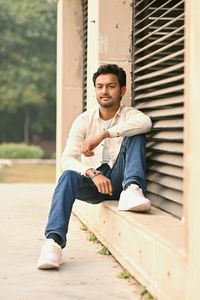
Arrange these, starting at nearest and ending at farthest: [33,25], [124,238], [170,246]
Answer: [170,246], [124,238], [33,25]

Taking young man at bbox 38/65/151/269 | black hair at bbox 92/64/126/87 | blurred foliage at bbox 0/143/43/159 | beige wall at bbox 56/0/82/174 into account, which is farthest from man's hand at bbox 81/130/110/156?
blurred foliage at bbox 0/143/43/159

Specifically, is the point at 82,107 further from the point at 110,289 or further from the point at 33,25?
the point at 33,25

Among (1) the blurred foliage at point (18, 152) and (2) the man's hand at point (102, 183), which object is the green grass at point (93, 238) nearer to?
(2) the man's hand at point (102, 183)

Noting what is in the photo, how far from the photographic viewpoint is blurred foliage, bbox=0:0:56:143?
35.7m

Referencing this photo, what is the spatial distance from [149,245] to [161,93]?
1.32 metres

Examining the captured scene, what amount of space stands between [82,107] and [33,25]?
30022mm

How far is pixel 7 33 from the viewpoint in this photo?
36438 millimetres

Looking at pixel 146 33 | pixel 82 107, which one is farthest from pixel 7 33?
pixel 146 33

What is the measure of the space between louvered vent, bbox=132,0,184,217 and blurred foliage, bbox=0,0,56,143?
30.6m

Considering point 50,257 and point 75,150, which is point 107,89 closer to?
point 75,150

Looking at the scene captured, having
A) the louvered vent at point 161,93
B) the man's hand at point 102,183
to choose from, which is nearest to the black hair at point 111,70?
the louvered vent at point 161,93

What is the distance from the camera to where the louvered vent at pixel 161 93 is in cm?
396

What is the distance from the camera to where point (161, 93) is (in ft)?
14.0

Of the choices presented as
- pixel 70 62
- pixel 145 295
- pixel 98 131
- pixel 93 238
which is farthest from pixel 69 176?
pixel 70 62
